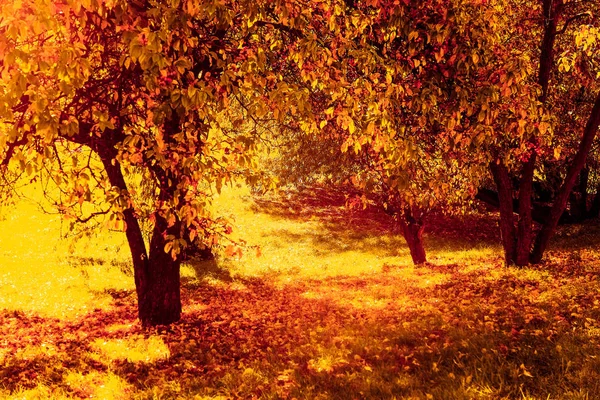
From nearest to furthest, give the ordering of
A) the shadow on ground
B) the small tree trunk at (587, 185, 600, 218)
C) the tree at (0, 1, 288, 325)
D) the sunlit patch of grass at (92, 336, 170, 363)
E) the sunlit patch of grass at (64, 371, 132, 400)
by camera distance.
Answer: the tree at (0, 1, 288, 325) < the shadow on ground < the sunlit patch of grass at (64, 371, 132, 400) < the sunlit patch of grass at (92, 336, 170, 363) < the small tree trunk at (587, 185, 600, 218)

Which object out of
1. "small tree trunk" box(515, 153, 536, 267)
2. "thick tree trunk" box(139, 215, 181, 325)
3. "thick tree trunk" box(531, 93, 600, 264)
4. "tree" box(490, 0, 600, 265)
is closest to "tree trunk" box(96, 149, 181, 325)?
"thick tree trunk" box(139, 215, 181, 325)

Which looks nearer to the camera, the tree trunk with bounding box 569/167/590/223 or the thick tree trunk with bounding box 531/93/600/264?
the thick tree trunk with bounding box 531/93/600/264

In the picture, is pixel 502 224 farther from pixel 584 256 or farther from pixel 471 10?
pixel 471 10

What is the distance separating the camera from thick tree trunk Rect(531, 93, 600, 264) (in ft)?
49.8

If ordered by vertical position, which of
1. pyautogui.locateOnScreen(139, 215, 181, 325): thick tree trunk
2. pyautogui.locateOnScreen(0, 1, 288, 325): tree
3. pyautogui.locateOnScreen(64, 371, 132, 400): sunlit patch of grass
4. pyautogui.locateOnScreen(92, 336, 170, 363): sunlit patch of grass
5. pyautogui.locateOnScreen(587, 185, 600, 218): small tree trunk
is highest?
pyautogui.locateOnScreen(0, 1, 288, 325): tree

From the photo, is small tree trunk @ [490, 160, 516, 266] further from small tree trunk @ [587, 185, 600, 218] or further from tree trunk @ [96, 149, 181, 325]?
small tree trunk @ [587, 185, 600, 218]

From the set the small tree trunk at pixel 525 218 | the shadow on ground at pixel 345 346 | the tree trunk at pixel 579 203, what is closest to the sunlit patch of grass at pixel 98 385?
the shadow on ground at pixel 345 346

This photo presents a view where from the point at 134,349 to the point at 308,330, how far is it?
384 cm

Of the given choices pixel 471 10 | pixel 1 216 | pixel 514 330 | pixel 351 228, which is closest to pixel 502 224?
pixel 514 330

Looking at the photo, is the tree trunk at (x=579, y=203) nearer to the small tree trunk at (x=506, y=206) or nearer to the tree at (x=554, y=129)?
the tree at (x=554, y=129)

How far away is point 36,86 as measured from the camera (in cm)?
559

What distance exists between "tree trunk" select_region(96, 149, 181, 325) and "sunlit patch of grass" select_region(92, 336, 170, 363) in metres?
1.18

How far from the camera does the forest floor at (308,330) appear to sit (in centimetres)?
802

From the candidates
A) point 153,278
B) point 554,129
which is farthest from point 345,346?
point 554,129
